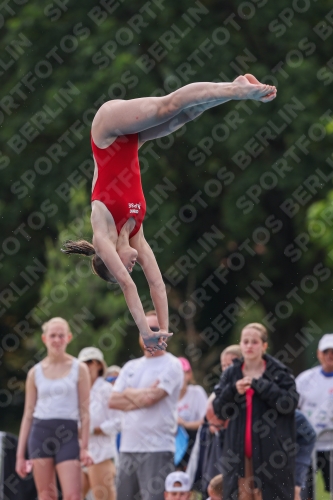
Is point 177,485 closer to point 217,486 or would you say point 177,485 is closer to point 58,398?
point 217,486

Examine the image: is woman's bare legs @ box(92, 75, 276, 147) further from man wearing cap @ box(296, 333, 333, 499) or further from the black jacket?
man wearing cap @ box(296, 333, 333, 499)

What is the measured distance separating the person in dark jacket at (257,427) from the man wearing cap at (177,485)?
2.44ft

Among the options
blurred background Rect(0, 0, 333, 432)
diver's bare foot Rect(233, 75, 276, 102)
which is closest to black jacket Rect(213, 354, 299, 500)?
diver's bare foot Rect(233, 75, 276, 102)

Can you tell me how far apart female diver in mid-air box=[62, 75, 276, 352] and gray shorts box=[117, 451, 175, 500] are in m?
2.43

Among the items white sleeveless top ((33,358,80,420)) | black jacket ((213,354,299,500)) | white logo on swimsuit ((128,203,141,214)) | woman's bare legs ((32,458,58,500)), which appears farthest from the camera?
white sleeveless top ((33,358,80,420))

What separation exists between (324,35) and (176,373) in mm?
9579

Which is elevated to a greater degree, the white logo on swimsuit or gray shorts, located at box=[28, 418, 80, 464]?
the white logo on swimsuit

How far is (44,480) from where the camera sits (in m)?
9.55

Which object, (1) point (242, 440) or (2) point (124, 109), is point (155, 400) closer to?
(1) point (242, 440)

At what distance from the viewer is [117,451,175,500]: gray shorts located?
9141 millimetres

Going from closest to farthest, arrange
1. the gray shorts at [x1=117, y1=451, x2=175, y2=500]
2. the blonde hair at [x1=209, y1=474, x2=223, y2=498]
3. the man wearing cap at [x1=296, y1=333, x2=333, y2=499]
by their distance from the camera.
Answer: the blonde hair at [x1=209, y1=474, x2=223, y2=498] → the gray shorts at [x1=117, y1=451, x2=175, y2=500] → the man wearing cap at [x1=296, y1=333, x2=333, y2=499]

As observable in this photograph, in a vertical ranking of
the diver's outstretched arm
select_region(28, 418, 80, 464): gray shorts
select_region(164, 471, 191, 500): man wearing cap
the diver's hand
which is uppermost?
the diver's outstretched arm

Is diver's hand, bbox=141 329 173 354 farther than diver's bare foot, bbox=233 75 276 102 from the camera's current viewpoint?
Yes

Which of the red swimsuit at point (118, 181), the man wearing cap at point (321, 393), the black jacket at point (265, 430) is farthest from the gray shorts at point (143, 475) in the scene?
the red swimsuit at point (118, 181)
